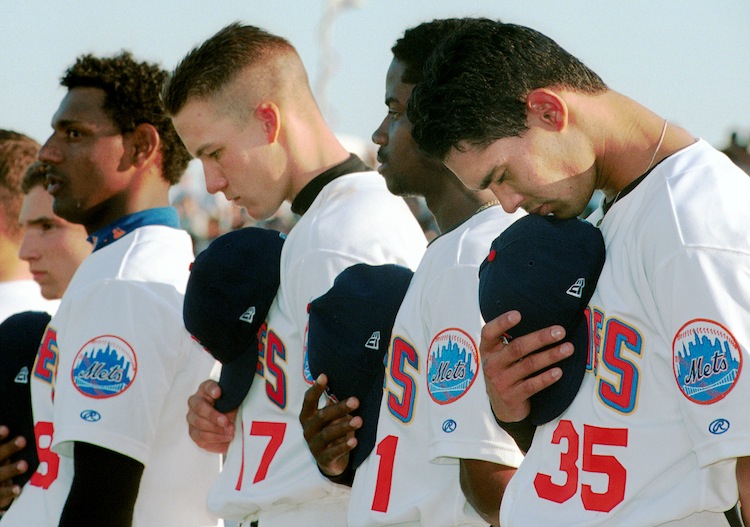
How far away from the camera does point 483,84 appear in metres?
2.69

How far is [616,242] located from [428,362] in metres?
0.76

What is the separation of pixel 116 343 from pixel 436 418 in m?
1.44

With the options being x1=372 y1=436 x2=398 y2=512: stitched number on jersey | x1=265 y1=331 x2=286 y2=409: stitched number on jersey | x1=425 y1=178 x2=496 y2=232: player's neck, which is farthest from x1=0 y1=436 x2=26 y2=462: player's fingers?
x1=425 y1=178 x2=496 y2=232: player's neck

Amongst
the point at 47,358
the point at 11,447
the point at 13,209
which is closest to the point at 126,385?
the point at 47,358

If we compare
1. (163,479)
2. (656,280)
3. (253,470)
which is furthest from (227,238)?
(656,280)

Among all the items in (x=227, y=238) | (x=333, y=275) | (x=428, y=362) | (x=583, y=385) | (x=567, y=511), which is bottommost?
(x=567, y=511)

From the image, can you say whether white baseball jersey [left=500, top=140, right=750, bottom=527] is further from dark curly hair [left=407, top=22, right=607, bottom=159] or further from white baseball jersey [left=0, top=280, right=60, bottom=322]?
white baseball jersey [left=0, top=280, right=60, bottom=322]

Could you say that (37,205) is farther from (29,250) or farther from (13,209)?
(13,209)

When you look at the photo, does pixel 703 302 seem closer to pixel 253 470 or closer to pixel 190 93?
pixel 253 470

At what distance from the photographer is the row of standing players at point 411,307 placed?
93.5 inches

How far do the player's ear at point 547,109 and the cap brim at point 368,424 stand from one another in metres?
1.04

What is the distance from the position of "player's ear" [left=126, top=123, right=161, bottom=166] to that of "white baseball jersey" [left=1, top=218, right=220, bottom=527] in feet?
1.46

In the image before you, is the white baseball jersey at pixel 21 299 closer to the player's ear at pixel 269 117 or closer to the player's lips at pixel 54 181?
the player's lips at pixel 54 181

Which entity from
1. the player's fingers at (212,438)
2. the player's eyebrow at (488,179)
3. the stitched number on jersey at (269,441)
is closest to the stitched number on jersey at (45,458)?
the player's fingers at (212,438)
